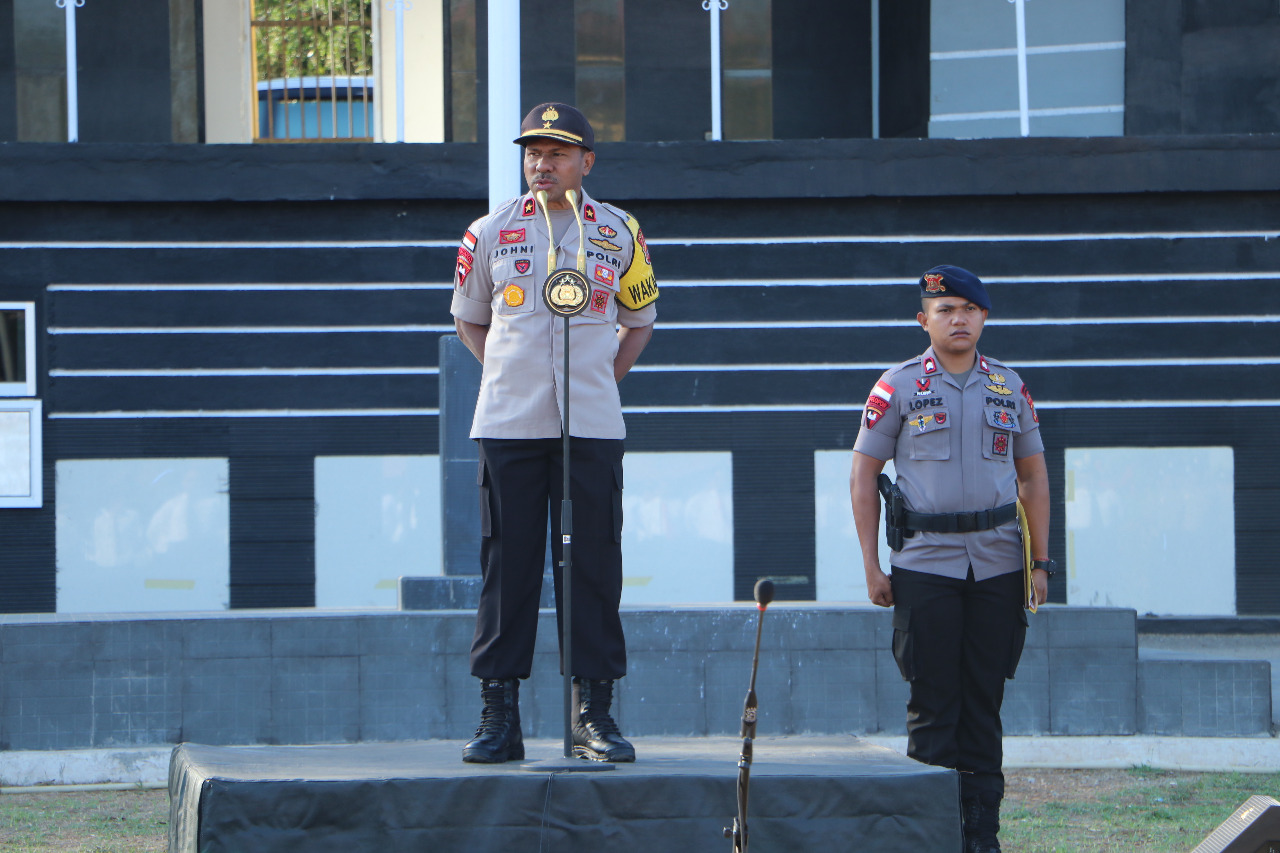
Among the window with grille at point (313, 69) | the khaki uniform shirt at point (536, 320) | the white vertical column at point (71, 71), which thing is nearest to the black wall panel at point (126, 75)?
the window with grille at point (313, 69)

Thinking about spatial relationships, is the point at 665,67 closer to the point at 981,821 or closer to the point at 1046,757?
the point at 1046,757

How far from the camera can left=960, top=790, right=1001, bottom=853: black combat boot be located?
455 cm

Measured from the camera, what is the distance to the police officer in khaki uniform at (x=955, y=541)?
14.9 feet

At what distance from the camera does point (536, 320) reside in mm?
4020

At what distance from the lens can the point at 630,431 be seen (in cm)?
1154

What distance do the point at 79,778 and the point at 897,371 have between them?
443cm

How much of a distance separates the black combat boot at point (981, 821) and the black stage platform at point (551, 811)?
77 cm

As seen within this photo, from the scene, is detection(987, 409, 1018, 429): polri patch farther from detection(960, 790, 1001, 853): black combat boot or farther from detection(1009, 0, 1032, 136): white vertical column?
detection(1009, 0, 1032, 136): white vertical column

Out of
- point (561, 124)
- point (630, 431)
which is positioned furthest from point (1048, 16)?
point (561, 124)

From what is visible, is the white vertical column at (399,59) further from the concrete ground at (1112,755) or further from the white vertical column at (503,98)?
the concrete ground at (1112,755)

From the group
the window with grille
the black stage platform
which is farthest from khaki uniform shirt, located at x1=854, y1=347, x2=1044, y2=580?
the window with grille

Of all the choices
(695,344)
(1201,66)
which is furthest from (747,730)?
(1201,66)

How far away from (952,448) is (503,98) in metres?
4.10

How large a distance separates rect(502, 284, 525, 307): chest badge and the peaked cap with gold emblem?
403 millimetres
